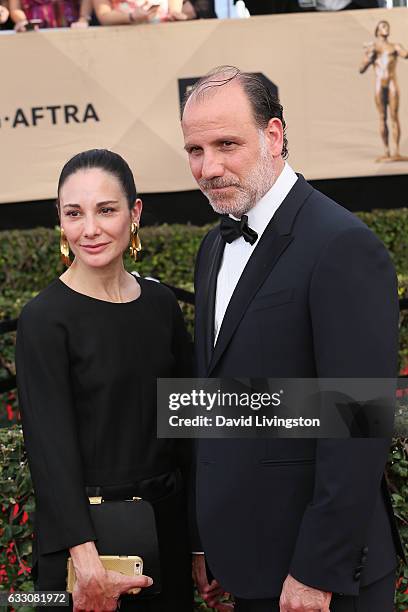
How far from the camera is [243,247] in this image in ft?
8.78

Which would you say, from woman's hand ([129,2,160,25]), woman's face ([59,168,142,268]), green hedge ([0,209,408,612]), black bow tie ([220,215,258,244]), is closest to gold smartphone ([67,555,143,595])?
woman's face ([59,168,142,268])

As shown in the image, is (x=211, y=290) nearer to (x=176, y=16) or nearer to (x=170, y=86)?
(x=170, y=86)

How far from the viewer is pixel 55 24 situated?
331 inches

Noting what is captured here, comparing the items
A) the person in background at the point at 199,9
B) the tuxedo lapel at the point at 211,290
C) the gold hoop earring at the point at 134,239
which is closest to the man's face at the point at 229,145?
the tuxedo lapel at the point at 211,290

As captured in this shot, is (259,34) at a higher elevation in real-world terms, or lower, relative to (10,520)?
higher

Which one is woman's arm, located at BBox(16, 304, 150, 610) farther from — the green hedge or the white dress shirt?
the green hedge

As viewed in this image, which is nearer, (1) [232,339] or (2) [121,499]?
(1) [232,339]

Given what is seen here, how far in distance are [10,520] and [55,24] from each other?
20.3 feet

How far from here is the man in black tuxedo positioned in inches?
91.0

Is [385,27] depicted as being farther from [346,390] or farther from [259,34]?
[346,390]

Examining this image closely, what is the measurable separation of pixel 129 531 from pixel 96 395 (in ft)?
1.30

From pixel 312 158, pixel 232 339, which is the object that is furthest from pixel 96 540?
pixel 312 158

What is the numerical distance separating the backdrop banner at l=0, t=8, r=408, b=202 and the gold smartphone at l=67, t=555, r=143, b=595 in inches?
241

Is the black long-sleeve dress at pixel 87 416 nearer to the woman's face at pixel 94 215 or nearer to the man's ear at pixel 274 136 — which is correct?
the woman's face at pixel 94 215
